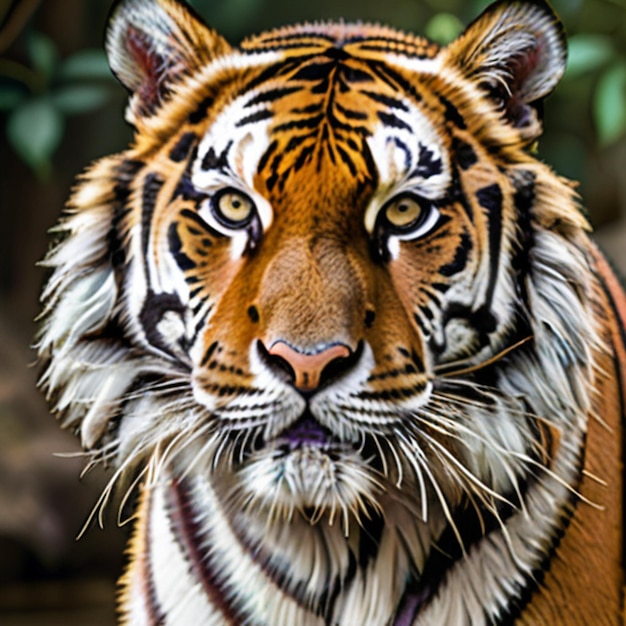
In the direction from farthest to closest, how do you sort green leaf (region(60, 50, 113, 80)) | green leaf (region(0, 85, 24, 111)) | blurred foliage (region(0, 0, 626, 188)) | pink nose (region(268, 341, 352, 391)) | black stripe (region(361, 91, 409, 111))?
green leaf (region(0, 85, 24, 111)), green leaf (region(60, 50, 113, 80)), blurred foliage (region(0, 0, 626, 188)), black stripe (region(361, 91, 409, 111)), pink nose (region(268, 341, 352, 391))

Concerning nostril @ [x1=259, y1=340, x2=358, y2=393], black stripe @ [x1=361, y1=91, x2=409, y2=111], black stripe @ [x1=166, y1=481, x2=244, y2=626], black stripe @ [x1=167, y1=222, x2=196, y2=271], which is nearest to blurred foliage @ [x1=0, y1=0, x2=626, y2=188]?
black stripe @ [x1=361, y1=91, x2=409, y2=111]

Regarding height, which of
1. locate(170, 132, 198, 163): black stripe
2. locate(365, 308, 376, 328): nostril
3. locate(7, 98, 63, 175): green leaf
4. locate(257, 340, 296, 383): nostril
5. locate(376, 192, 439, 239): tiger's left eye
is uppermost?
locate(376, 192, 439, 239): tiger's left eye

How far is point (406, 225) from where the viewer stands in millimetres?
951

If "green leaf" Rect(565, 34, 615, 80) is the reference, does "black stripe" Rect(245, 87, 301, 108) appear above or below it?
below

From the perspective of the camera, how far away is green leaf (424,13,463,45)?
104 cm

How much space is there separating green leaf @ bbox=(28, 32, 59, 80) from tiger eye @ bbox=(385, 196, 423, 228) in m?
0.58

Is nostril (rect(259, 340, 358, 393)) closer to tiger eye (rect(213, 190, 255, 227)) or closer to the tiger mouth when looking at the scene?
the tiger mouth

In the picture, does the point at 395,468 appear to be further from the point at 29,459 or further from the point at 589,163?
the point at 29,459

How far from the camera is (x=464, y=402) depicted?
37.7 inches

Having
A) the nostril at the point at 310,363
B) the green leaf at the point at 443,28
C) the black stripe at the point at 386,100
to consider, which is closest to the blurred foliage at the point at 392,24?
the green leaf at the point at 443,28

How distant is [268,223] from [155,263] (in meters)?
0.13

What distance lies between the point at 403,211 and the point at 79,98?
527 millimetres

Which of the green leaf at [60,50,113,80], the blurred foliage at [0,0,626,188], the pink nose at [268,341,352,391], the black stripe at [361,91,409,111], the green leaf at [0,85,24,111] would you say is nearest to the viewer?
the pink nose at [268,341,352,391]

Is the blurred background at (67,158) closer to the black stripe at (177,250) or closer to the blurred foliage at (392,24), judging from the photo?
the blurred foliage at (392,24)
